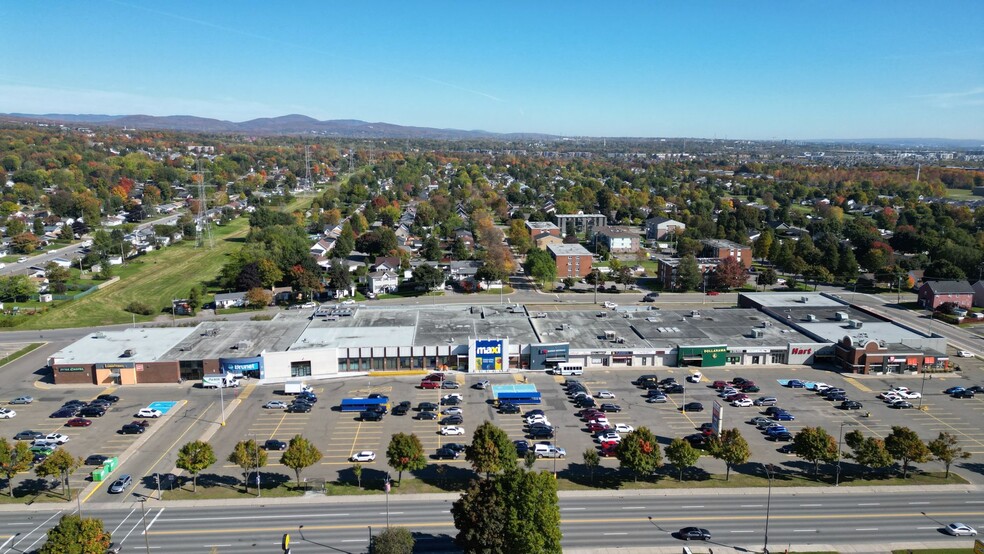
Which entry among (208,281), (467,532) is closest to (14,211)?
(208,281)

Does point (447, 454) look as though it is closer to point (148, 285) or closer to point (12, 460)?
point (12, 460)

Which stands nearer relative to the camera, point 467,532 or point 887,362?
point 467,532

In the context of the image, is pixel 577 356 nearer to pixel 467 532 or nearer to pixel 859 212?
pixel 467 532

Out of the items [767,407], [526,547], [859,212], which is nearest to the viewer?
[526,547]

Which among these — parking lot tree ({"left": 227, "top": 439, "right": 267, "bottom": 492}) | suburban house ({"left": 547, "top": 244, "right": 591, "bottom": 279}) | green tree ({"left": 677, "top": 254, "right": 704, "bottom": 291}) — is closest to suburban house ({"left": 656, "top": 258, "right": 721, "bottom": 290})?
green tree ({"left": 677, "top": 254, "right": 704, "bottom": 291})

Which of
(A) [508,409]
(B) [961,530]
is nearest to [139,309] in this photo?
(A) [508,409]

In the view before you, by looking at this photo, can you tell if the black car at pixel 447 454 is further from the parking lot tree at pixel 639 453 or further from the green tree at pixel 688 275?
the green tree at pixel 688 275
